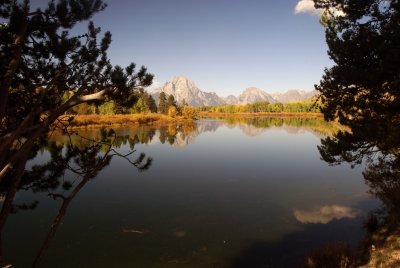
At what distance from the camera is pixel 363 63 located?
11.7 m

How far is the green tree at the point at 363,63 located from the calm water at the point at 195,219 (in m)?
5.95

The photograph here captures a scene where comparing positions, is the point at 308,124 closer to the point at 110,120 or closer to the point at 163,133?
the point at 163,133

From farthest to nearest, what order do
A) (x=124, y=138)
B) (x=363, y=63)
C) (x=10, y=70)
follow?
(x=124, y=138) < (x=363, y=63) < (x=10, y=70)

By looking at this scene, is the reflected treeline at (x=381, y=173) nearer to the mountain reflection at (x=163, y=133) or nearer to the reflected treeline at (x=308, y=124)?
the mountain reflection at (x=163, y=133)

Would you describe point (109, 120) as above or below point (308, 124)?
above

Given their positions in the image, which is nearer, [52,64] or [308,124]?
[52,64]

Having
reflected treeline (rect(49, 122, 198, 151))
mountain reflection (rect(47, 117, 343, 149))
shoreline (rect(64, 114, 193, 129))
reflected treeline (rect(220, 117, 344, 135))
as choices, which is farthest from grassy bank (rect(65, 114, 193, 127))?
reflected treeline (rect(220, 117, 344, 135))

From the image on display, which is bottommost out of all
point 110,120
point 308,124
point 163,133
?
point 163,133

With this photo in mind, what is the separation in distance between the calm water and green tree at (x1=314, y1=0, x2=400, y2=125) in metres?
5.95

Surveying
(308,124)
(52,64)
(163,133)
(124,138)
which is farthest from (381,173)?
(308,124)

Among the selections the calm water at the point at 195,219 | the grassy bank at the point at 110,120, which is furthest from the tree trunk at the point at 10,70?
the grassy bank at the point at 110,120

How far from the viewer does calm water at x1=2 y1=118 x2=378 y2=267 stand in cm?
1203

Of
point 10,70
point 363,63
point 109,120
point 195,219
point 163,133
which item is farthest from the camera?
point 109,120

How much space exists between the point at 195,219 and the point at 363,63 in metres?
10.5
